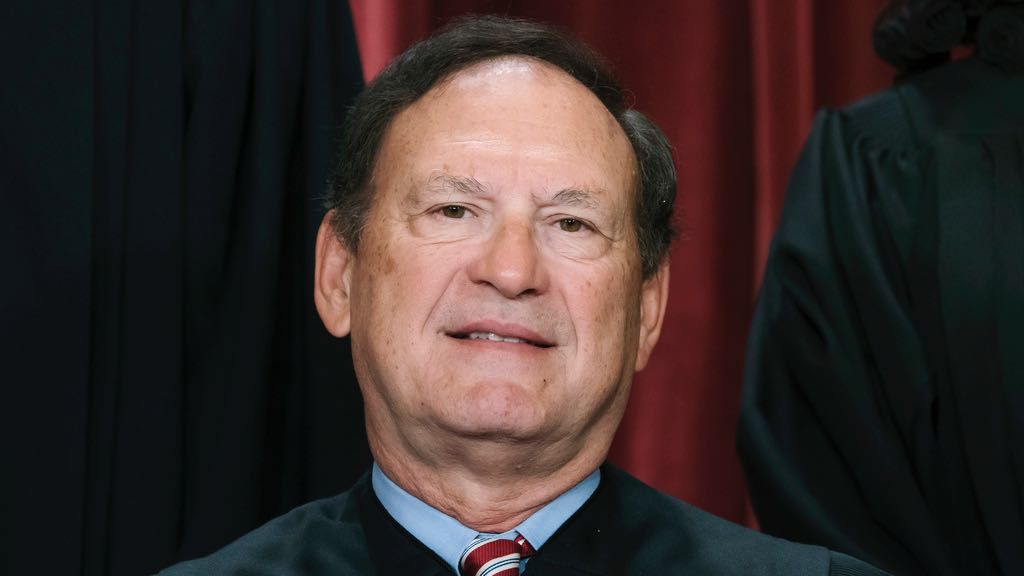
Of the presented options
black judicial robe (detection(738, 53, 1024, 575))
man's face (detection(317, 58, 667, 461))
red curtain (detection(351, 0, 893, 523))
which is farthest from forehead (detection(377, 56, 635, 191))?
red curtain (detection(351, 0, 893, 523))

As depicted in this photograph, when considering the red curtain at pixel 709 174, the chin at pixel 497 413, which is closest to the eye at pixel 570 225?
the chin at pixel 497 413

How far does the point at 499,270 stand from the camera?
1.66m

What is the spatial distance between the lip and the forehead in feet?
0.66

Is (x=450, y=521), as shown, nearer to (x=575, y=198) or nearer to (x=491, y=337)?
(x=491, y=337)

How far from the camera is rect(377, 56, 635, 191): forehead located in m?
1.77

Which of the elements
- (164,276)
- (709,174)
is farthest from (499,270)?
(709,174)

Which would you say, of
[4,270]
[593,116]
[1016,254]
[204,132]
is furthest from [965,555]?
[4,270]

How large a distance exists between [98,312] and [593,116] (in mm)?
685

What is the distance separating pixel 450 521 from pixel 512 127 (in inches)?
19.3

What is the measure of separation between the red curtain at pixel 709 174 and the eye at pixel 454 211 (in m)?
1.25

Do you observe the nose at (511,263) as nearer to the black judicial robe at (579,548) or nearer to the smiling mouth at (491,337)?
the smiling mouth at (491,337)

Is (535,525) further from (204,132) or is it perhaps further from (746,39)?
(746,39)

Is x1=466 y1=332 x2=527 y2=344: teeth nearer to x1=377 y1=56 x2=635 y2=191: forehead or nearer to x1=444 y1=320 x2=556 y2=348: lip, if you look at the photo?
x1=444 y1=320 x2=556 y2=348: lip

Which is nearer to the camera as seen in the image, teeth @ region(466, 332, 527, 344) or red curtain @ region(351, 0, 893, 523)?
teeth @ region(466, 332, 527, 344)
